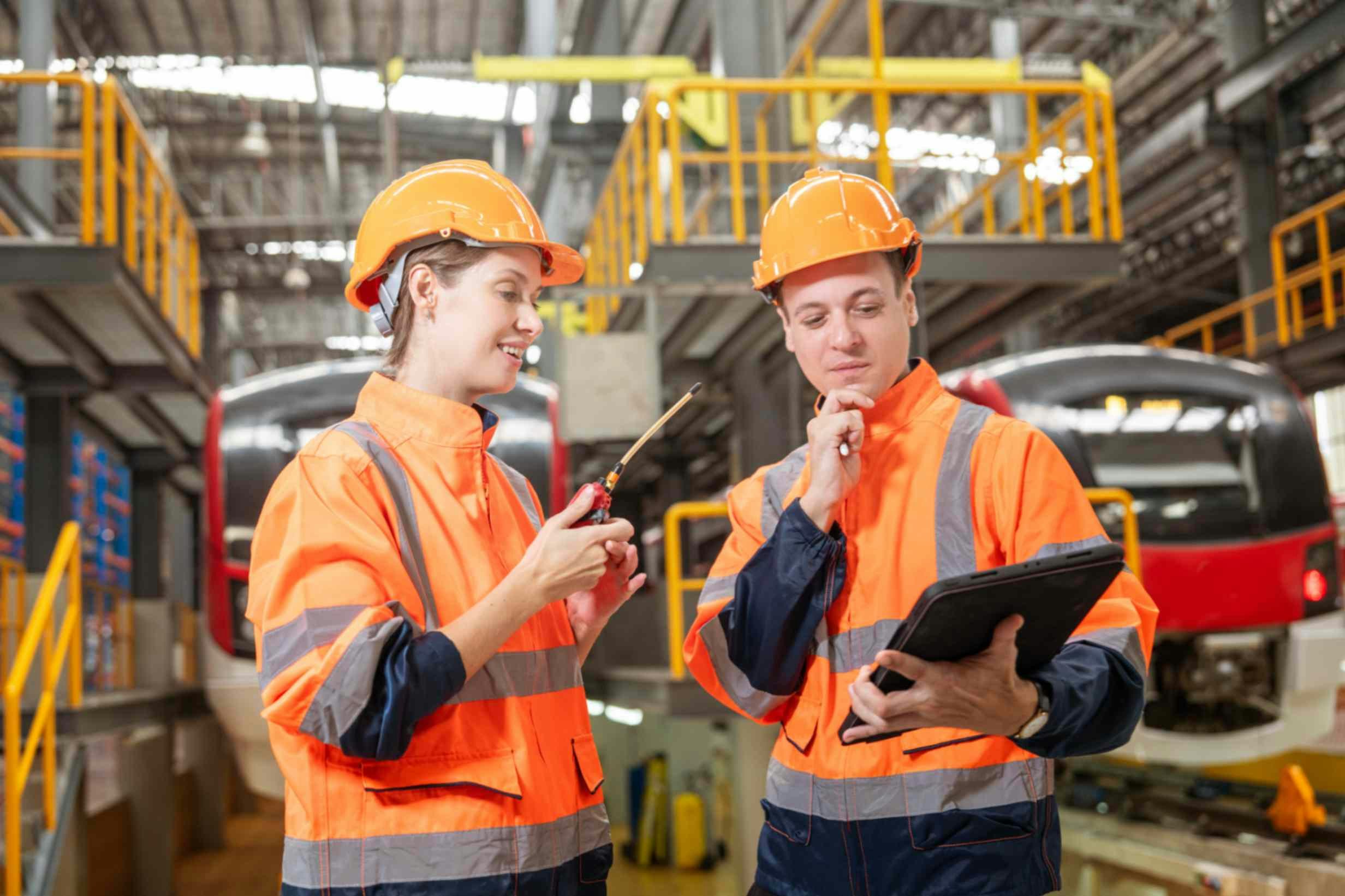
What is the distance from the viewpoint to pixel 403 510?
6.54 ft

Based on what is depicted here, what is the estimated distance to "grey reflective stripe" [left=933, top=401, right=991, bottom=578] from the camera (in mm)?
2061

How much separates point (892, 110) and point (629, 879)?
1532 centimetres

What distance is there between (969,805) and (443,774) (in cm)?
79

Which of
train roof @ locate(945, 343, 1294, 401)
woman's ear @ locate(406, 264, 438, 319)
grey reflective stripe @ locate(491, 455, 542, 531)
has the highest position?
train roof @ locate(945, 343, 1294, 401)

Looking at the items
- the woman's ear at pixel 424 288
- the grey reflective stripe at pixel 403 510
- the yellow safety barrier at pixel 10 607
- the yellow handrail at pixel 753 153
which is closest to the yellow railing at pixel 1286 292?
the yellow handrail at pixel 753 153

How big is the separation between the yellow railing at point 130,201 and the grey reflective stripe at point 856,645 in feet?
21.6

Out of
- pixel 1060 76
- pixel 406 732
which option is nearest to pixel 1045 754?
pixel 406 732

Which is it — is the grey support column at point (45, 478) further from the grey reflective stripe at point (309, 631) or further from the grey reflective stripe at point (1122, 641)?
the grey reflective stripe at point (1122, 641)

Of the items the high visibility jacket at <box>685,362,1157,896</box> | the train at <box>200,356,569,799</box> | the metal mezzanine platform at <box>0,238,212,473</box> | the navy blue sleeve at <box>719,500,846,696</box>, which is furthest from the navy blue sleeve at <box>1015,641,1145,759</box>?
the metal mezzanine platform at <box>0,238,212,473</box>

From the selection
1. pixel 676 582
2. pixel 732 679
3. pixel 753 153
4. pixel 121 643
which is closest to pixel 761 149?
pixel 753 153

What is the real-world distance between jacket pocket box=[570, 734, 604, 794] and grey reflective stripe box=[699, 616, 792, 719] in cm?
27

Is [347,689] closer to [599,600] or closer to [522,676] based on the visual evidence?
[522,676]

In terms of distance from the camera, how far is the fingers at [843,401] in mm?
2082

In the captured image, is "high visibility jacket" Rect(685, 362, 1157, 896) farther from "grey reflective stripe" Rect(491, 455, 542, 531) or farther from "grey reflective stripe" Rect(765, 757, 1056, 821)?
"grey reflective stripe" Rect(491, 455, 542, 531)
